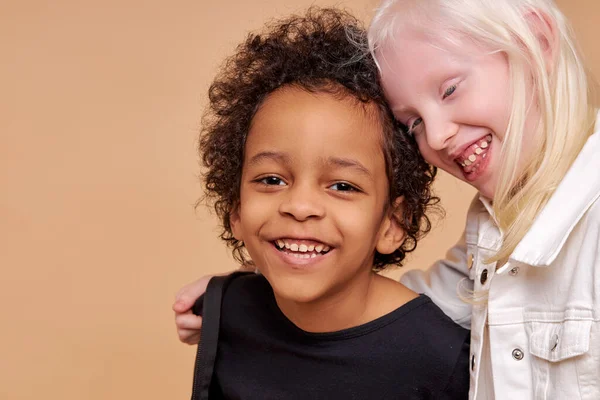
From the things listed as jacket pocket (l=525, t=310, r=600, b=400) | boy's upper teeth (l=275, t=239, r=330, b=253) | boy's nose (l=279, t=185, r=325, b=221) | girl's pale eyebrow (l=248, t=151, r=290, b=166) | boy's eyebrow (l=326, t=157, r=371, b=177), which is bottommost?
jacket pocket (l=525, t=310, r=600, b=400)

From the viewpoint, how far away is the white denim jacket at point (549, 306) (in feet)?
4.20

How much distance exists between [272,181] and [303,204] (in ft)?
0.31

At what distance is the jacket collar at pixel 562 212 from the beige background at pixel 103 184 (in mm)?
1048

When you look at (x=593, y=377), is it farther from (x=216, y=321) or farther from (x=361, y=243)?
(x=216, y=321)

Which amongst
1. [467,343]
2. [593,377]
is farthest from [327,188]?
[593,377]

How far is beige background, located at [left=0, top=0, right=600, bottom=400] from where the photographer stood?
7.76ft

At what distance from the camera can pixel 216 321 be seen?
1.63 metres

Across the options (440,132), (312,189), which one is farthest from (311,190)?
(440,132)

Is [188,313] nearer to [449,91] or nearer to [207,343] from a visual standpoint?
[207,343]

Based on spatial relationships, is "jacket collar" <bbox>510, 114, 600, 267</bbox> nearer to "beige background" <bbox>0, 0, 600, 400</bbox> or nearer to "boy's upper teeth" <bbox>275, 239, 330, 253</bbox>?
"boy's upper teeth" <bbox>275, 239, 330, 253</bbox>

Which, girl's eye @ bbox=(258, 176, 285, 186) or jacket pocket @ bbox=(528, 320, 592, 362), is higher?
girl's eye @ bbox=(258, 176, 285, 186)

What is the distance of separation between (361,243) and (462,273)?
0.28 metres

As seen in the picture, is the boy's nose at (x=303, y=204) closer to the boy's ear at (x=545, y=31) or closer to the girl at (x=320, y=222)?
the girl at (x=320, y=222)

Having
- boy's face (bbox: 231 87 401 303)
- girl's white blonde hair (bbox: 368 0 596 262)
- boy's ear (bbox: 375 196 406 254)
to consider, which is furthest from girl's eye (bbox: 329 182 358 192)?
girl's white blonde hair (bbox: 368 0 596 262)
